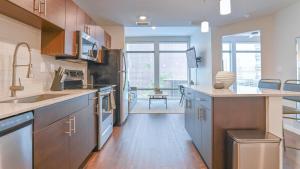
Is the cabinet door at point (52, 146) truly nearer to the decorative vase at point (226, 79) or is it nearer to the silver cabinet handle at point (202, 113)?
the silver cabinet handle at point (202, 113)

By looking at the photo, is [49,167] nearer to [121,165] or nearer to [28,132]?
[28,132]

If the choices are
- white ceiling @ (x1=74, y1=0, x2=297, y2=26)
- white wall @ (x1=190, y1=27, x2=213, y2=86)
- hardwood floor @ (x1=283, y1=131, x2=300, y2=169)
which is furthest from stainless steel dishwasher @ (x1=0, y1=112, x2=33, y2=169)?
white wall @ (x1=190, y1=27, x2=213, y2=86)

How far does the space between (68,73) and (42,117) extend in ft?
6.80

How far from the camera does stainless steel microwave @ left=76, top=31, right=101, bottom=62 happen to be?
3174 mm

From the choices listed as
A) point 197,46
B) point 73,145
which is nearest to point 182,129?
point 73,145

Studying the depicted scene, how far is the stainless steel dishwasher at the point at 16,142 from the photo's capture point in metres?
1.18

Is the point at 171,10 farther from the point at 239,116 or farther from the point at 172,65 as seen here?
the point at 172,65

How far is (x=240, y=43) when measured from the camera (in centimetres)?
892

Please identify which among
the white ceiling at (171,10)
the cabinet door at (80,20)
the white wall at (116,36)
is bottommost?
the cabinet door at (80,20)

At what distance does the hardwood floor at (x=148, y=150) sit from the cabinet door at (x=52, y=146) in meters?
0.75

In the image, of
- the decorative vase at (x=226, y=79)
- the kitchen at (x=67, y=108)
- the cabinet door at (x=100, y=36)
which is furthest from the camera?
the cabinet door at (x=100, y=36)

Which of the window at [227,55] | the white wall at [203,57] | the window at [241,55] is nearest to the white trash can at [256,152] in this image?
the white wall at [203,57]

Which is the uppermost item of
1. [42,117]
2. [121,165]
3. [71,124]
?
[42,117]

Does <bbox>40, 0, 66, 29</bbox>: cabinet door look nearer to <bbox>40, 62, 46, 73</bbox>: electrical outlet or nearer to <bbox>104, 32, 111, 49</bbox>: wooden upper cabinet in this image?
<bbox>40, 62, 46, 73</bbox>: electrical outlet
